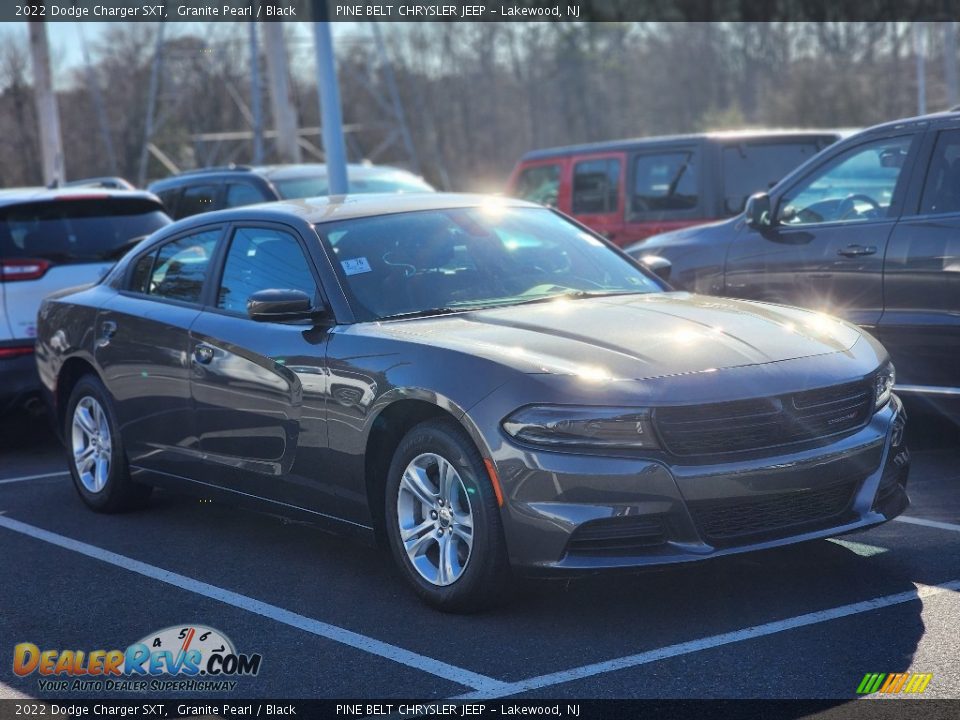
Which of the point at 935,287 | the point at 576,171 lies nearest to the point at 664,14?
the point at 576,171

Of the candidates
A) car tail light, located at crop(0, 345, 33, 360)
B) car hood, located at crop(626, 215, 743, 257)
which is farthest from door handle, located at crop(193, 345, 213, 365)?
car hood, located at crop(626, 215, 743, 257)

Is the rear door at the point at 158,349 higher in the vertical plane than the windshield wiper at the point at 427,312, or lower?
lower

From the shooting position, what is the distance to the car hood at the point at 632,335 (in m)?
4.95

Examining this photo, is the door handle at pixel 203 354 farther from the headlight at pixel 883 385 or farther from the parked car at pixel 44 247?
the parked car at pixel 44 247

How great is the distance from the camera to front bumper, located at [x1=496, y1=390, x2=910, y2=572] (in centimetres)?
469

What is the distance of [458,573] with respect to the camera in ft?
16.6

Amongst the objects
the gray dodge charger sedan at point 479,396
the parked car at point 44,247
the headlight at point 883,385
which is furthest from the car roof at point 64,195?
the headlight at point 883,385

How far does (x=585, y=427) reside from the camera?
15.6ft

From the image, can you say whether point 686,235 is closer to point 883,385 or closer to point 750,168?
point 750,168

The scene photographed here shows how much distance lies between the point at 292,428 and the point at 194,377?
88 cm

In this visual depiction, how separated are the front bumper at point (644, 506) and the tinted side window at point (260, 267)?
1714 mm

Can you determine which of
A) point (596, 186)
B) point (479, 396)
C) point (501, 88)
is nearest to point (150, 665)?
point (479, 396)

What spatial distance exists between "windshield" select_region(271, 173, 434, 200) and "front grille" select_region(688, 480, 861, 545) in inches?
370

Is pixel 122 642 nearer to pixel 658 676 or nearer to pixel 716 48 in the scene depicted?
pixel 658 676
